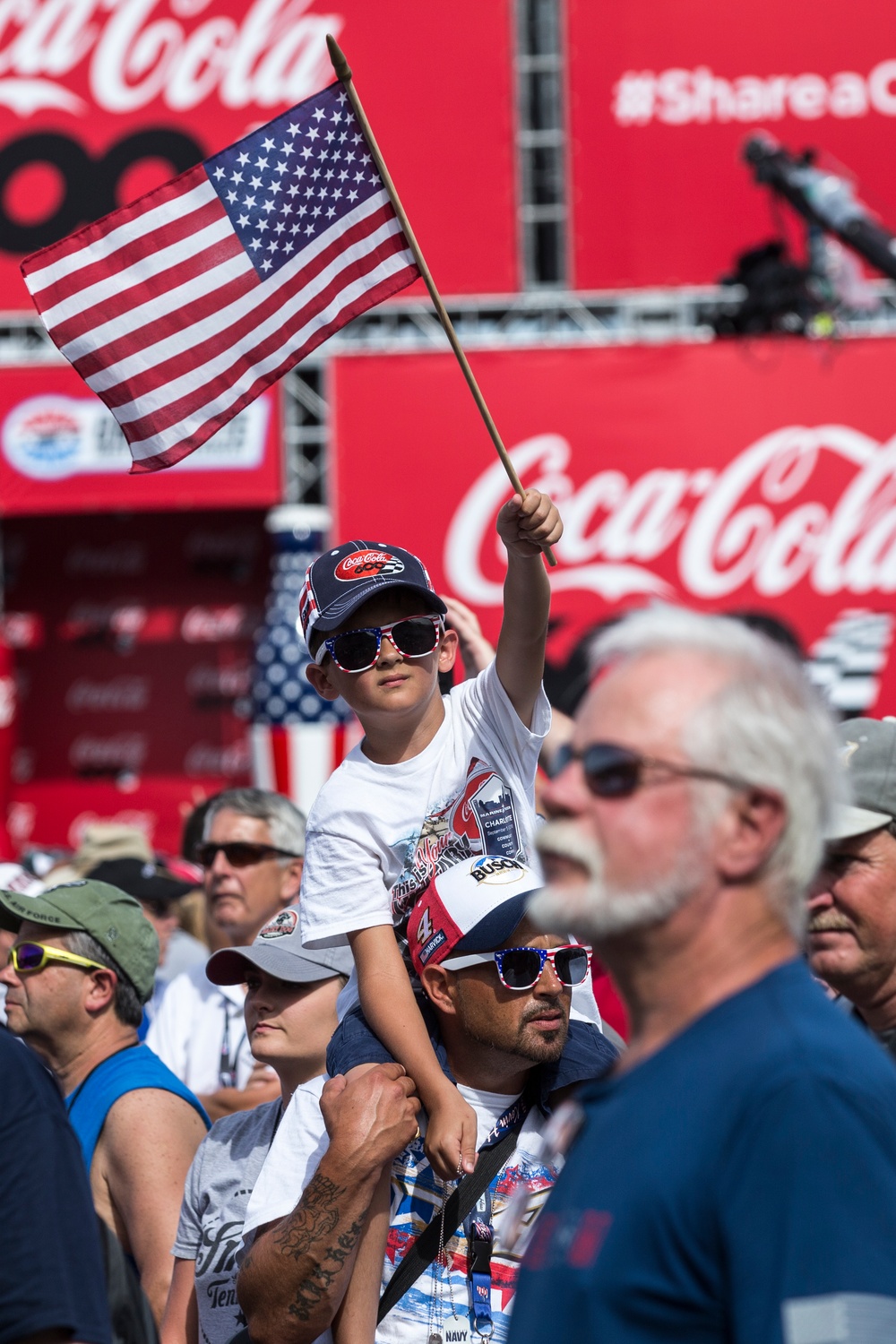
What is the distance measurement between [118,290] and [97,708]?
496 inches

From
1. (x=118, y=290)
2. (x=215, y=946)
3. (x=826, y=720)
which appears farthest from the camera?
(x=215, y=946)

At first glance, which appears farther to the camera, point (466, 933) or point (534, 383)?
point (534, 383)

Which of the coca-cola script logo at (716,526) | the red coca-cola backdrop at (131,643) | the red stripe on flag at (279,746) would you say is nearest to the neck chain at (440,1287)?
the red stripe on flag at (279,746)

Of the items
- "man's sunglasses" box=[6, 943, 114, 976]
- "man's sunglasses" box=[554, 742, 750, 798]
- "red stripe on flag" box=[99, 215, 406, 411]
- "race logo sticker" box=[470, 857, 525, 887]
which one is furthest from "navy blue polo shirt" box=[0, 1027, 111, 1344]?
"red stripe on flag" box=[99, 215, 406, 411]

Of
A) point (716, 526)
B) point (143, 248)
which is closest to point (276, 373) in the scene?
point (143, 248)

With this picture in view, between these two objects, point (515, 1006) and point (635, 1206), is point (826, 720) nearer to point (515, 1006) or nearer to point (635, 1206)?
point (635, 1206)

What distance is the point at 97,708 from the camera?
16.1 metres

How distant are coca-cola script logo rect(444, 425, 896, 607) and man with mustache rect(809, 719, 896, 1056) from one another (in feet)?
34.8

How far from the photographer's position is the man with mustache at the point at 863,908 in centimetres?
303

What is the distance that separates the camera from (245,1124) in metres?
3.55

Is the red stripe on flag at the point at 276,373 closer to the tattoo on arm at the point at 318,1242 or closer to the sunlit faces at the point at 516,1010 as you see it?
the sunlit faces at the point at 516,1010

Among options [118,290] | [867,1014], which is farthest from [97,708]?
[867,1014]

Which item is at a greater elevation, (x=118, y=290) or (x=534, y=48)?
(x=534, y=48)

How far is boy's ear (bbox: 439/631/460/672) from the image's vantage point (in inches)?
135
